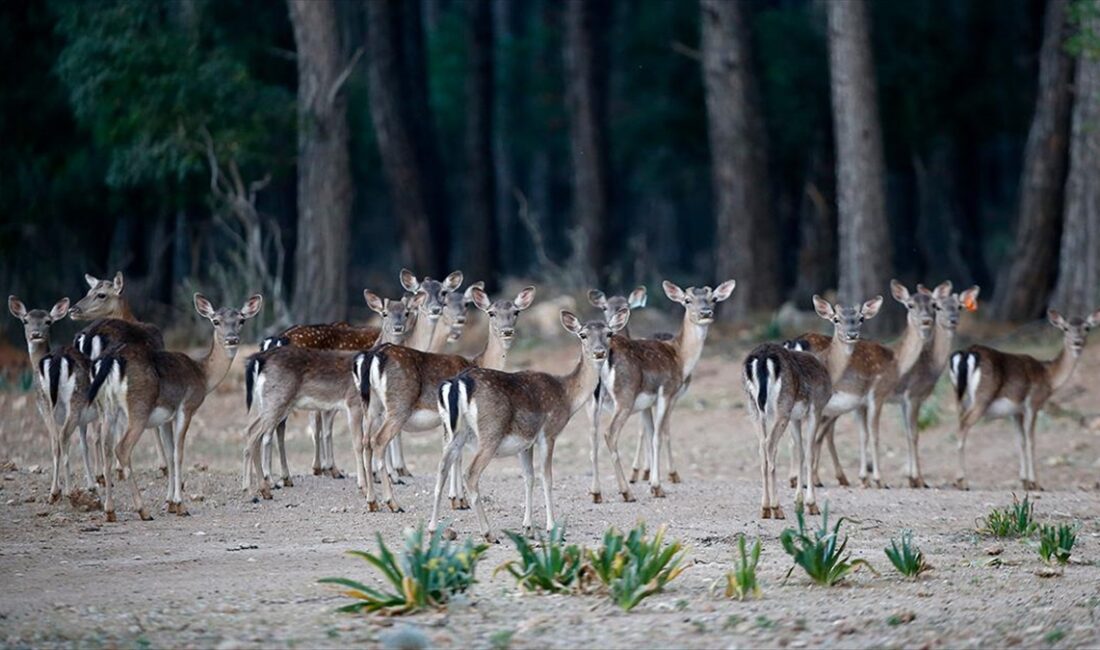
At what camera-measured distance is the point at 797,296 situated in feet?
108

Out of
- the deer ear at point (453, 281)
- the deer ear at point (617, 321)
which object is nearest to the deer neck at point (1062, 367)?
the deer ear at point (617, 321)

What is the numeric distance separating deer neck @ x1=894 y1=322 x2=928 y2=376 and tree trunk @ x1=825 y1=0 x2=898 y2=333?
768cm

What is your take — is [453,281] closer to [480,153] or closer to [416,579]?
[416,579]

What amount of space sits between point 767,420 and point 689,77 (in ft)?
78.3

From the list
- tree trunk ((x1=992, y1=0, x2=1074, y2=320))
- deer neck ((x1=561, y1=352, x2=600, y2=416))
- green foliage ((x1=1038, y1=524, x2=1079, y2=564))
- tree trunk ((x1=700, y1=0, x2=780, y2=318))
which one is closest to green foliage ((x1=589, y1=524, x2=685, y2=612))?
green foliage ((x1=1038, y1=524, x2=1079, y2=564))

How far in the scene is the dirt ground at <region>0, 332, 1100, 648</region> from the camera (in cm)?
900

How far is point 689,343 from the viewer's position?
52.3 feet

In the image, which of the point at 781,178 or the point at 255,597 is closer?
the point at 255,597

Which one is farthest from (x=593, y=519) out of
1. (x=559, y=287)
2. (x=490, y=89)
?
(x=490, y=89)

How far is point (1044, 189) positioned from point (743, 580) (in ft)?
59.4

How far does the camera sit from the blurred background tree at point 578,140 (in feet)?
83.9

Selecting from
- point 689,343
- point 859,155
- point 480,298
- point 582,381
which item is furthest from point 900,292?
point 859,155

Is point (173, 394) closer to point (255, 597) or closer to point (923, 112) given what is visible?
point (255, 597)

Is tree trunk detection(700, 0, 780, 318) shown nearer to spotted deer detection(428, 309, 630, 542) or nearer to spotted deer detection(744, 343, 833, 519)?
spotted deer detection(744, 343, 833, 519)
